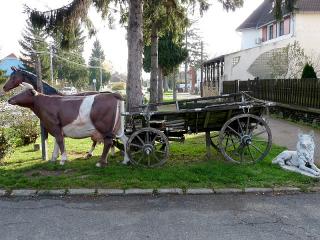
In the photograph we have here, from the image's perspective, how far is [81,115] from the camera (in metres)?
7.75

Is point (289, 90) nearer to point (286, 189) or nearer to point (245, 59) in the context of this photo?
→ point (245, 59)

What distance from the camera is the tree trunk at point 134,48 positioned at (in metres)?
9.69

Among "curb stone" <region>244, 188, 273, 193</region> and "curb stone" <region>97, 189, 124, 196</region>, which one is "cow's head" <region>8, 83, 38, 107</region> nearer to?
"curb stone" <region>97, 189, 124, 196</region>

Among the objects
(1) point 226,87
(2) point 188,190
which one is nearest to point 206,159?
(2) point 188,190

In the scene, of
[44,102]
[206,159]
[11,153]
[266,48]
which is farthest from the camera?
[266,48]

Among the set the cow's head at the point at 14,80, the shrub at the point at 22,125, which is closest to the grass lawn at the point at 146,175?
the cow's head at the point at 14,80

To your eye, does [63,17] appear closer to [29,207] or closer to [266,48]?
[29,207]

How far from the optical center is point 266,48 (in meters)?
28.1

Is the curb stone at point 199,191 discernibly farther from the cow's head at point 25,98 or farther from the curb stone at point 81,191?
the cow's head at point 25,98

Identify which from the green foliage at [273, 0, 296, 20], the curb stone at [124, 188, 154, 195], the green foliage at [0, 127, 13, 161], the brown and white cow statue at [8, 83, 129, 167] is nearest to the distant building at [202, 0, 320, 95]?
the green foliage at [273, 0, 296, 20]

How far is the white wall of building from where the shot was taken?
4349 centimetres

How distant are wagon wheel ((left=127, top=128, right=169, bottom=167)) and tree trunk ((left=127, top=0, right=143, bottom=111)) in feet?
6.02

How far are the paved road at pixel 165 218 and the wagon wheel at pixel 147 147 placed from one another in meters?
1.51

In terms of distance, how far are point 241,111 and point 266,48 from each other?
Result: 2134 cm
